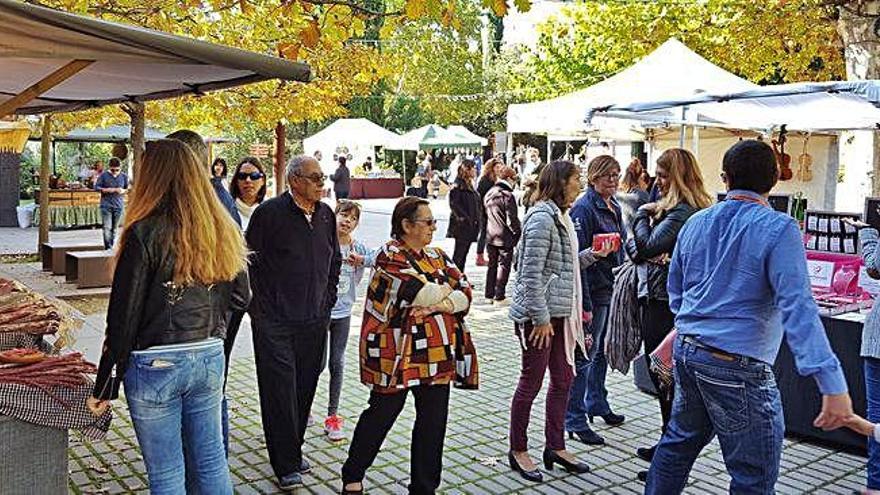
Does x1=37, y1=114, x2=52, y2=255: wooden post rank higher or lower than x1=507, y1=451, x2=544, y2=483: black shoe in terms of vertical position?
higher

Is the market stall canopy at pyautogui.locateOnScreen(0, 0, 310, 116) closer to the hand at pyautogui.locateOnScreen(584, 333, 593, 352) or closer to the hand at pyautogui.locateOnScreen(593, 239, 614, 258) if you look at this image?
the hand at pyautogui.locateOnScreen(593, 239, 614, 258)

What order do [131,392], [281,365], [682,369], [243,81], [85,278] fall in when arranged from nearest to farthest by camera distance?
[131,392], [682,369], [243,81], [281,365], [85,278]

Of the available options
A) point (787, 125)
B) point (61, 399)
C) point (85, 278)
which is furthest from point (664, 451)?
point (85, 278)

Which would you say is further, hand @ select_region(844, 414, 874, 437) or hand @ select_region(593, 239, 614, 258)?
hand @ select_region(593, 239, 614, 258)

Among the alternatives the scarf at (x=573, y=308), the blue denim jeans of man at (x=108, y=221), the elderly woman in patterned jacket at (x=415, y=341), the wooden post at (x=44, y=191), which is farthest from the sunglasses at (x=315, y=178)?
the blue denim jeans of man at (x=108, y=221)

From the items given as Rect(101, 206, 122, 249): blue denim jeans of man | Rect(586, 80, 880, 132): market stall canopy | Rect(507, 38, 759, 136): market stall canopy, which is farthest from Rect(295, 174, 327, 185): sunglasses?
Rect(101, 206, 122, 249): blue denim jeans of man

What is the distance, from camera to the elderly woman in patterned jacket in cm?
417

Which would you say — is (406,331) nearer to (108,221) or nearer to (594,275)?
(594,275)

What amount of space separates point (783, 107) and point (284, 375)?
16.2 ft

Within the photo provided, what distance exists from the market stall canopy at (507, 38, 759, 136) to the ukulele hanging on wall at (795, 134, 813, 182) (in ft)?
18.5

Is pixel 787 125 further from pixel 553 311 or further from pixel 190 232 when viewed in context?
pixel 190 232

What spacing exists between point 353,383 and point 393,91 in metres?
43.3

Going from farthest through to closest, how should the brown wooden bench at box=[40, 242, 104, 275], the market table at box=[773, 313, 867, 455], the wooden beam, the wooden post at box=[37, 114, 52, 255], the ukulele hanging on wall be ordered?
the ukulele hanging on wall
the wooden post at box=[37, 114, 52, 255]
the brown wooden bench at box=[40, 242, 104, 275]
the market table at box=[773, 313, 867, 455]
the wooden beam

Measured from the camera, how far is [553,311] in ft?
15.7
